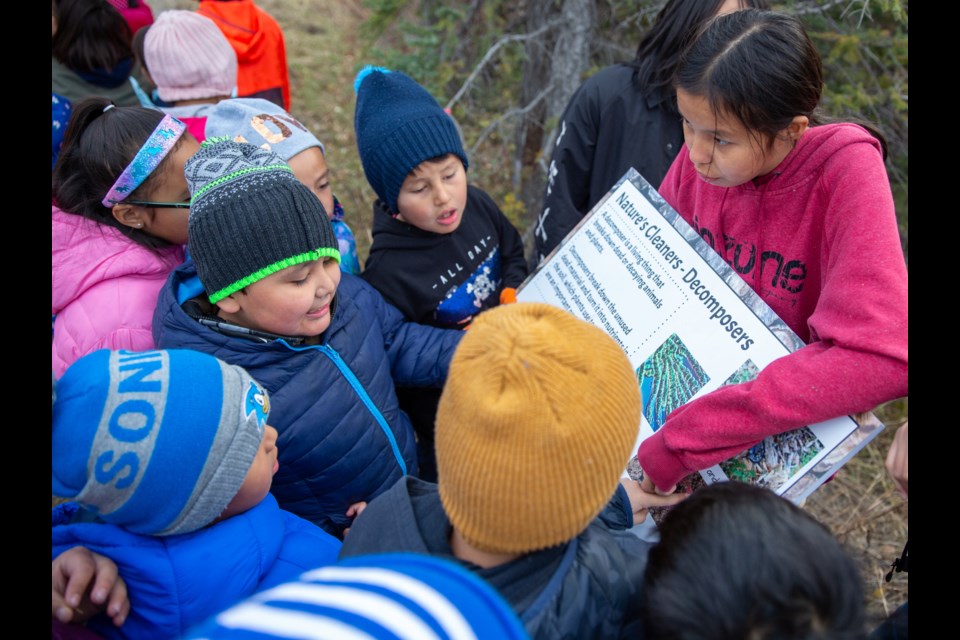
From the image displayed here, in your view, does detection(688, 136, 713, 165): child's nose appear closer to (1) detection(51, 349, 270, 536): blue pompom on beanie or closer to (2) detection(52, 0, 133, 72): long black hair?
(1) detection(51, 349, 270, 536): blue pompom on beanie

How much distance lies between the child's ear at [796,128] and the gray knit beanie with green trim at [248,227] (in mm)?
1493

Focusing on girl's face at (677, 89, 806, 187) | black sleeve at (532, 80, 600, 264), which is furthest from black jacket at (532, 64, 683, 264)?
girl's face at (677, 89, 806, 187)

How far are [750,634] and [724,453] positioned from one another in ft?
2.49

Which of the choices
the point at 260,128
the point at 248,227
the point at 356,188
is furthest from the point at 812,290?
the point at 356,188

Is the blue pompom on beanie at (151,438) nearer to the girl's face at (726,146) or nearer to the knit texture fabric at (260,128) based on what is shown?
the knit texture fabric at (260,128)

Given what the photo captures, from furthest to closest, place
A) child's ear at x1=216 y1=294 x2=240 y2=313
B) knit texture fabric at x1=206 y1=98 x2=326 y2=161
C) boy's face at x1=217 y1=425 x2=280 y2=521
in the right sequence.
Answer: knit texture fabric at x1=206 y1=98 x2=326 y2=161 < child's ear at x1=216 y1=294 x2=240 y2=313 < boy's face at x1=217 y1=425 x2=280 y2=521

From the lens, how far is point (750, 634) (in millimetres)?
970

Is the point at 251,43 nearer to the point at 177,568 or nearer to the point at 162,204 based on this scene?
the point at 162,204

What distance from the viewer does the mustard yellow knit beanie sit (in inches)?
43.0

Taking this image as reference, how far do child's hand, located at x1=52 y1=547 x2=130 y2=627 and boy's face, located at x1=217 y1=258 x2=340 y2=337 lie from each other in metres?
0.81

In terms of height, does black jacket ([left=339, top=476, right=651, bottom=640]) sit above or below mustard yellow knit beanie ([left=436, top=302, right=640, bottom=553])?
below

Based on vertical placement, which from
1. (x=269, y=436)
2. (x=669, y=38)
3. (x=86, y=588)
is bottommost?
(x=86, y=588)

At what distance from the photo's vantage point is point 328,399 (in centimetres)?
203

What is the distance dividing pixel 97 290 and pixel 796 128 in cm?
247
